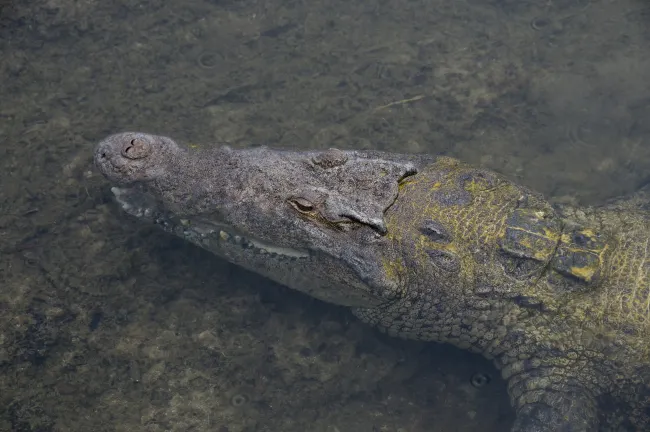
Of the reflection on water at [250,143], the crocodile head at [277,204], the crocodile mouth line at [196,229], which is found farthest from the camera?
the reflection on water at [250,143]

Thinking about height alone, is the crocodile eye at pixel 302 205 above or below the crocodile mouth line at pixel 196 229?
above

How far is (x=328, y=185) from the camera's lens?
14.6 feet

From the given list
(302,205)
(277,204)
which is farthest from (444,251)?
(277,204)

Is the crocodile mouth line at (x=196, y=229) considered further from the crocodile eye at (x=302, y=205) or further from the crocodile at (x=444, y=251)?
the crocodile eye at (x=302, y=205)

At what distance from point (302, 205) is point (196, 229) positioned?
96 centimetres

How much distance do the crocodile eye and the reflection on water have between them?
1.18 metres

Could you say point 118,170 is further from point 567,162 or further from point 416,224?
point 567,162

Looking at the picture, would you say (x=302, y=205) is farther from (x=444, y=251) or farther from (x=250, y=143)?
(x=250, y=143)

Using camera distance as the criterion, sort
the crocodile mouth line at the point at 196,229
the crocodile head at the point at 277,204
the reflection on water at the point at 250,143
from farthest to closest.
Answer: the reflection on water at the point at 250,143
the crocodile mouth line at the point at 196,229
the crocodile head at the point at 277,204

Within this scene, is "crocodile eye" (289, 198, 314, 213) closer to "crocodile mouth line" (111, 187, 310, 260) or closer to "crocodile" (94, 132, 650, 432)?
"crocodile" (94, 132, 650, 432)

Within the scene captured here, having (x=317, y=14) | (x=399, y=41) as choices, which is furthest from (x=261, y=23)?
(x=399, y=41)

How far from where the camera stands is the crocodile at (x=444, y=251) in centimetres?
439

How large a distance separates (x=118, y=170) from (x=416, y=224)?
2.27 meters

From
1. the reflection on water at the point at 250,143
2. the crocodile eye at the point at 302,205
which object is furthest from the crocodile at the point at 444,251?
the reflection on water at the point at 250,143
